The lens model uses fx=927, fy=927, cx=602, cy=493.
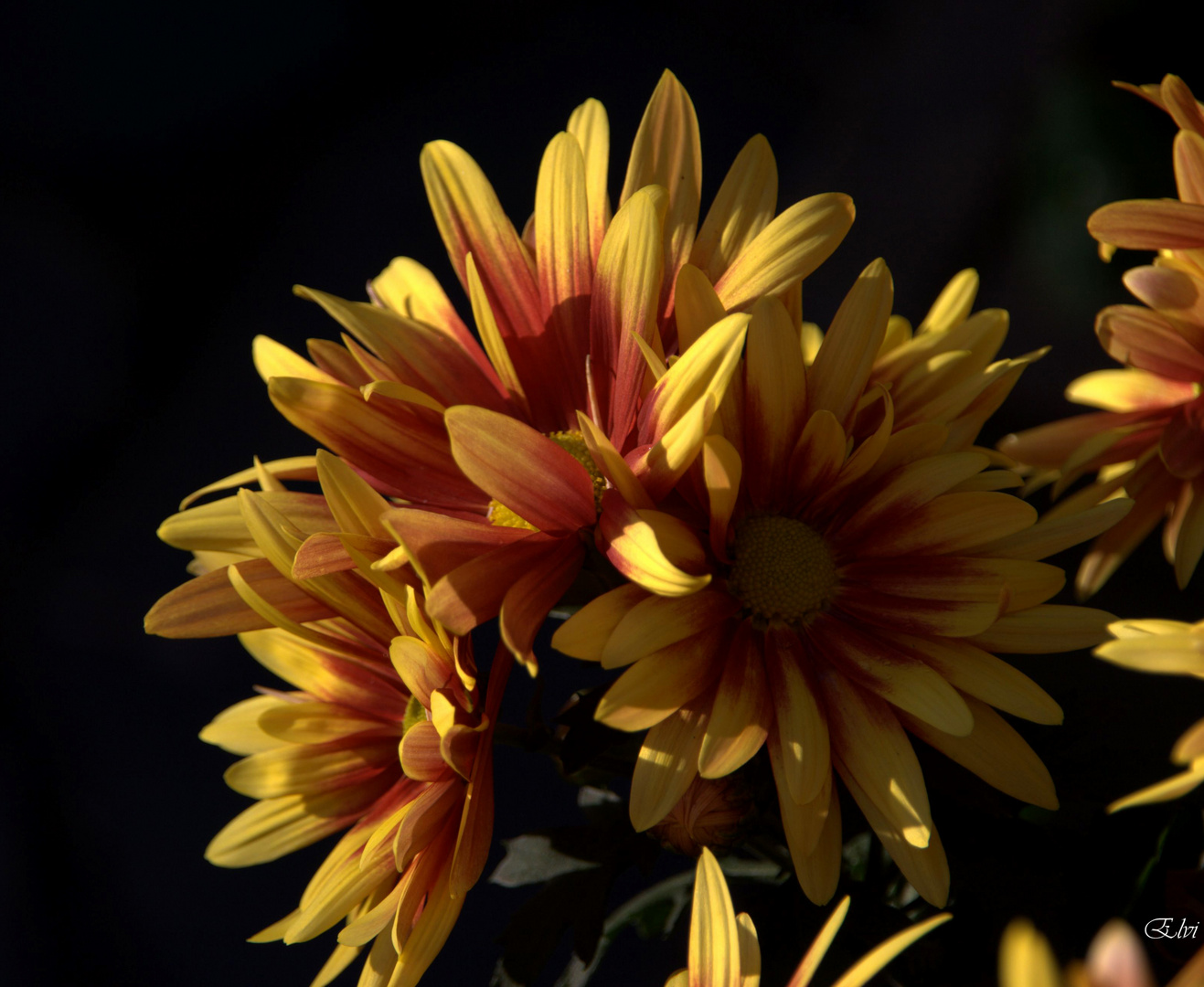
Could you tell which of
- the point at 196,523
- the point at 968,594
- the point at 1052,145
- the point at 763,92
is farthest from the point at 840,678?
the point at 763,92

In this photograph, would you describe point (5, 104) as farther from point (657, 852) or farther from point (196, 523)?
point (657, 852)

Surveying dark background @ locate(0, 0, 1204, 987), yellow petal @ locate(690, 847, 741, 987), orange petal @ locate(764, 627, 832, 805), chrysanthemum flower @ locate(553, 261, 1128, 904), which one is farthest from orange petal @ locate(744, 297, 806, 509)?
dark background @ locate(0, 0, 1204, 987)

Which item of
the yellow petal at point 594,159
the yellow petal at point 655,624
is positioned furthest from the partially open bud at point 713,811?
the yellow petal at point 594,159

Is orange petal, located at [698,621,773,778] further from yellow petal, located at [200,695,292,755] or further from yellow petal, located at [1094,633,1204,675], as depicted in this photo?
yellow petal, located at [200,695,292,755]

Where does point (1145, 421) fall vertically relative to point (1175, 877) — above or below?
above

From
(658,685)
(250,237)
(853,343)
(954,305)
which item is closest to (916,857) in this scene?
(658,685)

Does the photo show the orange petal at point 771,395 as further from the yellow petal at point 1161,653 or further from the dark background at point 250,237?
the dark background at point 250,237

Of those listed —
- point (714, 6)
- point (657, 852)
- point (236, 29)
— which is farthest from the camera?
point (714, 6)
